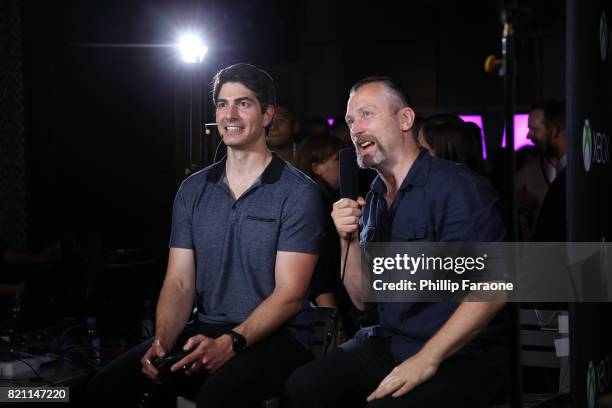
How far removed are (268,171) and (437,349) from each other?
862mm

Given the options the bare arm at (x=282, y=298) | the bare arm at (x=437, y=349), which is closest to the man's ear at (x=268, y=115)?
the bare arm at (x=282, y=298)

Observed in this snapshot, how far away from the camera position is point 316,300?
3240 mm

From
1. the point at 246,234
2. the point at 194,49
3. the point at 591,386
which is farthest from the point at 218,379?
the point at 194,49

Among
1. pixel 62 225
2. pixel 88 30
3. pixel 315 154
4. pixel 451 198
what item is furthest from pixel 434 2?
pixel 451 198

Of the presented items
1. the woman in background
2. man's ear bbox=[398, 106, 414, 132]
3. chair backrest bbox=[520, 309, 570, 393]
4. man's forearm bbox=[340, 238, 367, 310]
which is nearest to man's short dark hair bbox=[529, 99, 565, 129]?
the woman in background

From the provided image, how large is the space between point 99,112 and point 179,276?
3734 millimetres

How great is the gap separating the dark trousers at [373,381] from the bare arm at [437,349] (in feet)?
0.08

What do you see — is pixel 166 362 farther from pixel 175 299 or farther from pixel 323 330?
pixel 323 330

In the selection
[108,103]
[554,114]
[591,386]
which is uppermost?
[108,103]

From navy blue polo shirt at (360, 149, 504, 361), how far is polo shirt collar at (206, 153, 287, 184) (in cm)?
39

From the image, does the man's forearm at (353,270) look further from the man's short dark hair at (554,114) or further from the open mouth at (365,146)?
the man's short dark hair at (554,114)

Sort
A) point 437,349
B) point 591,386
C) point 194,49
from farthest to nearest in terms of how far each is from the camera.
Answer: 1. point 194,49
2. point 591,386
3. point 437,349

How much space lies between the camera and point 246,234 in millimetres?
2660

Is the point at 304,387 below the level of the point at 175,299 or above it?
below
